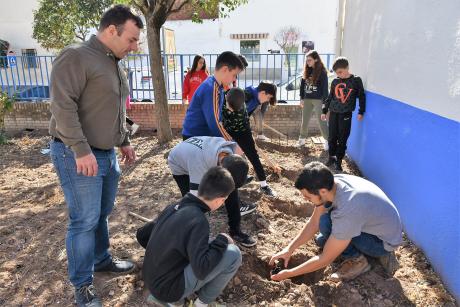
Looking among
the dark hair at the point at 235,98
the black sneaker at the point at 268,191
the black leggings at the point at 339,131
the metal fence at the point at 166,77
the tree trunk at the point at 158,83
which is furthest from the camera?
the metal fence at the point at 166,77

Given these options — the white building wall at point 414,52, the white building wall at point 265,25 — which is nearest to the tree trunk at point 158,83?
the white building wall at point 414,52

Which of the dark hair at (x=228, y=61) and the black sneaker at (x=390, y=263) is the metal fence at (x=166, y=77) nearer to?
the dark hair at (x=228, y=61)

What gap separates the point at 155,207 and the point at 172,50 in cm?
848

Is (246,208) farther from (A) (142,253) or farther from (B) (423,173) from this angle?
(B) (423,173)

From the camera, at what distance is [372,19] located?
15.7 feet

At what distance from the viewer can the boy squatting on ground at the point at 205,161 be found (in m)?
2.45

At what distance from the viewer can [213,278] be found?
7.17ft

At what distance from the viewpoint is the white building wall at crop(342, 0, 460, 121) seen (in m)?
2.66

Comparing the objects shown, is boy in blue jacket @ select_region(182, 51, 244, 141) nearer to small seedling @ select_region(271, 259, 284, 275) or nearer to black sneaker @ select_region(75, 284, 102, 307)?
small seedling @ select_region(271, 259, 284, 275)

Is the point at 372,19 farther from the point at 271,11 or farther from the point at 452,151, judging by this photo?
the point at 271,11

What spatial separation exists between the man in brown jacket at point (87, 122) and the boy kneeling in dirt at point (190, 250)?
439mm

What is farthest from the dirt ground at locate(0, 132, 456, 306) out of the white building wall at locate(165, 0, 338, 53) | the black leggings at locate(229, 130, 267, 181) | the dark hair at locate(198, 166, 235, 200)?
the white building wall at locate(165, 0, 338, 53)

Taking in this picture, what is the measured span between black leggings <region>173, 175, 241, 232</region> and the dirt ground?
246 mm

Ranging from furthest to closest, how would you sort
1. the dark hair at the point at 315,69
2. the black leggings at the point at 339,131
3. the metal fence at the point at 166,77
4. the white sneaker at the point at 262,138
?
the metal fence at the point at 166,77 → the white sneaker at the point at 262,138 → the dark hair at the point at 315,69 → the black leggings at the point at 339,131
